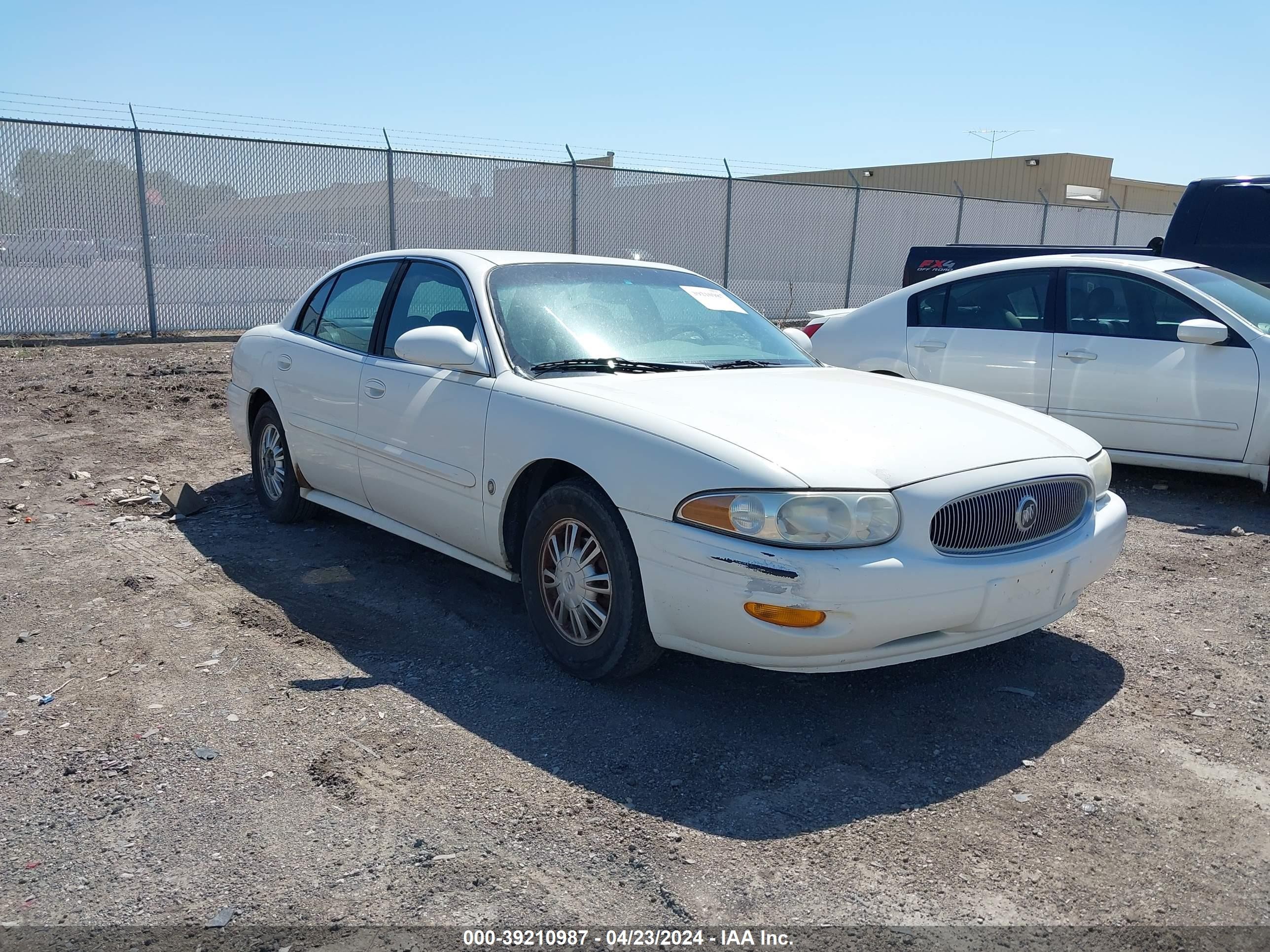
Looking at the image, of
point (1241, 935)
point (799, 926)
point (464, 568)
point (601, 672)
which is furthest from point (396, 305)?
point (1241, 935)

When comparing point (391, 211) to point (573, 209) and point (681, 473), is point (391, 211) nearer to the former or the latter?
point (573, 209)

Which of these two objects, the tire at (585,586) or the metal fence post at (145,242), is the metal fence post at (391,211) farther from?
the tire at (585,586)

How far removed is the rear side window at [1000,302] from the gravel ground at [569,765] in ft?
8.06

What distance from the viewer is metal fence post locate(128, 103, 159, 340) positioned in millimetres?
13531

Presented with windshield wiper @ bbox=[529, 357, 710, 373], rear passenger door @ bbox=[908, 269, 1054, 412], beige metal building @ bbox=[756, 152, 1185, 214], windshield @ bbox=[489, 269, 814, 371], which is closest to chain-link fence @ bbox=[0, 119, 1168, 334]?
rear passenger door @ bbox=[908, 269, 1054, 412]

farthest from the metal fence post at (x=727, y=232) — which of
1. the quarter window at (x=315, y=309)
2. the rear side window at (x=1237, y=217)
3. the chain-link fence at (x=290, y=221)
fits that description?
the quarter window at (x=315, y=309)

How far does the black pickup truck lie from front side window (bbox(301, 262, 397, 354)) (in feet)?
18.5

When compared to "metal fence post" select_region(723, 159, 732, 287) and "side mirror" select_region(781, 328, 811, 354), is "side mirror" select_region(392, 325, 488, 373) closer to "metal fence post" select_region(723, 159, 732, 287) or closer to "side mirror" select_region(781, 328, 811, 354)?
"side mirror" select_region(781, 328, 811, 354)

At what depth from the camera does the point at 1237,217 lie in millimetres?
9180

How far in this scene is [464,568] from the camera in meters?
5.25

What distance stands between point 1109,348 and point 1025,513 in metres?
3.82

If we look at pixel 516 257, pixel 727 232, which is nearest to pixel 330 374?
pixel 516 257

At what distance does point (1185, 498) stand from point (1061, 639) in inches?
120

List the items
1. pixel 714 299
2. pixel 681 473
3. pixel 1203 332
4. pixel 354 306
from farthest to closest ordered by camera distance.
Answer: pixel 1203 332, pixel 354 306, pixel 714 299, pixel 681 473
